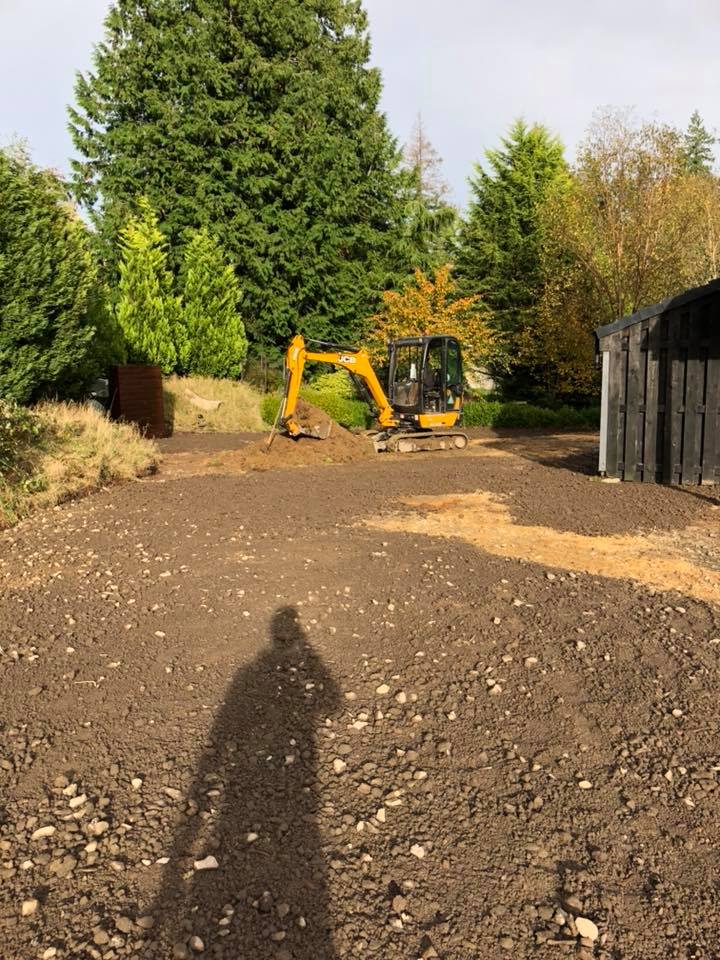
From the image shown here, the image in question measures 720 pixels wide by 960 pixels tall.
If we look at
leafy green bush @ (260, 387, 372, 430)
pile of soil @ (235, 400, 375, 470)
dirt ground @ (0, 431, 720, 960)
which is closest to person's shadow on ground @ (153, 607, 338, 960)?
dirt ground @ (0, 431, 720, 960)

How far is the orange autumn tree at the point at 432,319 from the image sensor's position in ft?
79.5

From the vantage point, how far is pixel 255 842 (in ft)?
8.96

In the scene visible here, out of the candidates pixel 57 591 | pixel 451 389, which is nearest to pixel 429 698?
pixel 57 591

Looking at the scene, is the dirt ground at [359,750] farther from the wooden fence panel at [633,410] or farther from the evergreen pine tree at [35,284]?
the evergreen pine tree at [35,284]

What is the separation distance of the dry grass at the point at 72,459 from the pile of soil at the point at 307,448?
6.25ft

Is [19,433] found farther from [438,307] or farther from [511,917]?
[438,307]

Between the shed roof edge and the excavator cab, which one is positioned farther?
the excavator cab

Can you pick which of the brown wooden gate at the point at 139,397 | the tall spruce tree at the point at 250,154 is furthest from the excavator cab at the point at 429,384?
the tall spruce tree at the point at 250,154

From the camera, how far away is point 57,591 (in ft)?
18.9

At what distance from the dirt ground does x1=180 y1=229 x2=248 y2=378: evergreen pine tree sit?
18501mm

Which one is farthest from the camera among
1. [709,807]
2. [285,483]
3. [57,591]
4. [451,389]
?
[451,389]

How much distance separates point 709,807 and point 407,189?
1242 inches

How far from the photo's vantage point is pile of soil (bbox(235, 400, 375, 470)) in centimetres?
1351

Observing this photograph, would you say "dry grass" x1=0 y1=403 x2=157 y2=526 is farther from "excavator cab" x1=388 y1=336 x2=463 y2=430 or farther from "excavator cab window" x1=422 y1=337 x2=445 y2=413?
"excavator cab window" x1=422 y1=337 x2=445 y2=413
